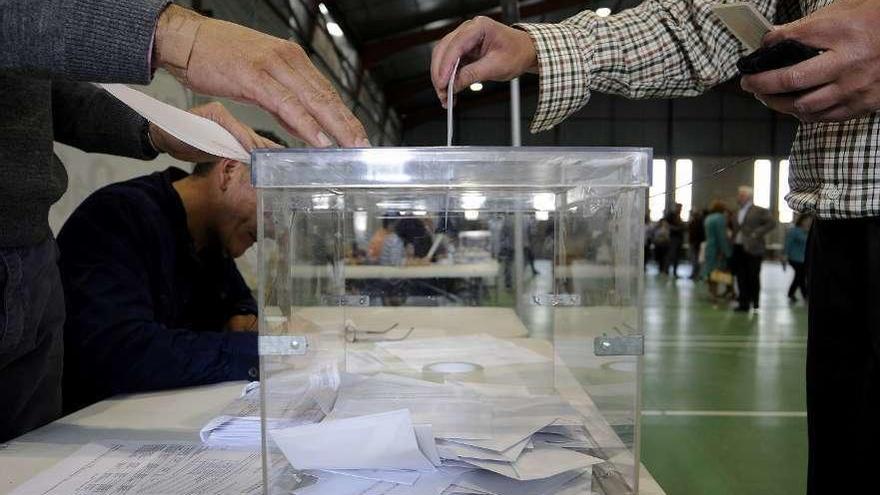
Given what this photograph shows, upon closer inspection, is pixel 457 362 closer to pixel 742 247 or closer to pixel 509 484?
pixel 509 484

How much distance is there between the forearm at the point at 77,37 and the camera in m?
0.51

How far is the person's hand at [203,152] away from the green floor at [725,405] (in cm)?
56

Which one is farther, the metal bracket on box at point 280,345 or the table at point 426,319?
the table at point 426,319

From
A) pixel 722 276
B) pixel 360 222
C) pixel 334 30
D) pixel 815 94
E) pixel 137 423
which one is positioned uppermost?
pixel 334 30

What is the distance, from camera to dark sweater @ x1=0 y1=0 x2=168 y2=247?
1.69 ft

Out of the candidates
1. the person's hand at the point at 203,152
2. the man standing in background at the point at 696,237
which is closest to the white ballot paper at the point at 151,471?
the person's hand at the point at 203,152

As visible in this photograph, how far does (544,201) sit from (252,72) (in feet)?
1.32

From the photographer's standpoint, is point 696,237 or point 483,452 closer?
point 483,452

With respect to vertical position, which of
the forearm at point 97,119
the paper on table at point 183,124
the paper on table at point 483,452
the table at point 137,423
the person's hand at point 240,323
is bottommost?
the table at point 137,423

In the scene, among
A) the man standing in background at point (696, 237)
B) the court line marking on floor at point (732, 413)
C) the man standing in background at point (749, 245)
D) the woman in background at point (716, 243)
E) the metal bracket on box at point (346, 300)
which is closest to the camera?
the metal bracket on box at point (346, 300)

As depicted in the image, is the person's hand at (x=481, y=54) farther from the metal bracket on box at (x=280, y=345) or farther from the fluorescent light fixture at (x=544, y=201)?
the metal bracket on box at (x=280, y=345)

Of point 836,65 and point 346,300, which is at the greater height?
point 836,65

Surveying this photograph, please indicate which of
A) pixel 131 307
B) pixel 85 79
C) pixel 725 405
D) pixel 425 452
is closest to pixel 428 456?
pixel 425 452

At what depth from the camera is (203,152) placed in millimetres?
791
